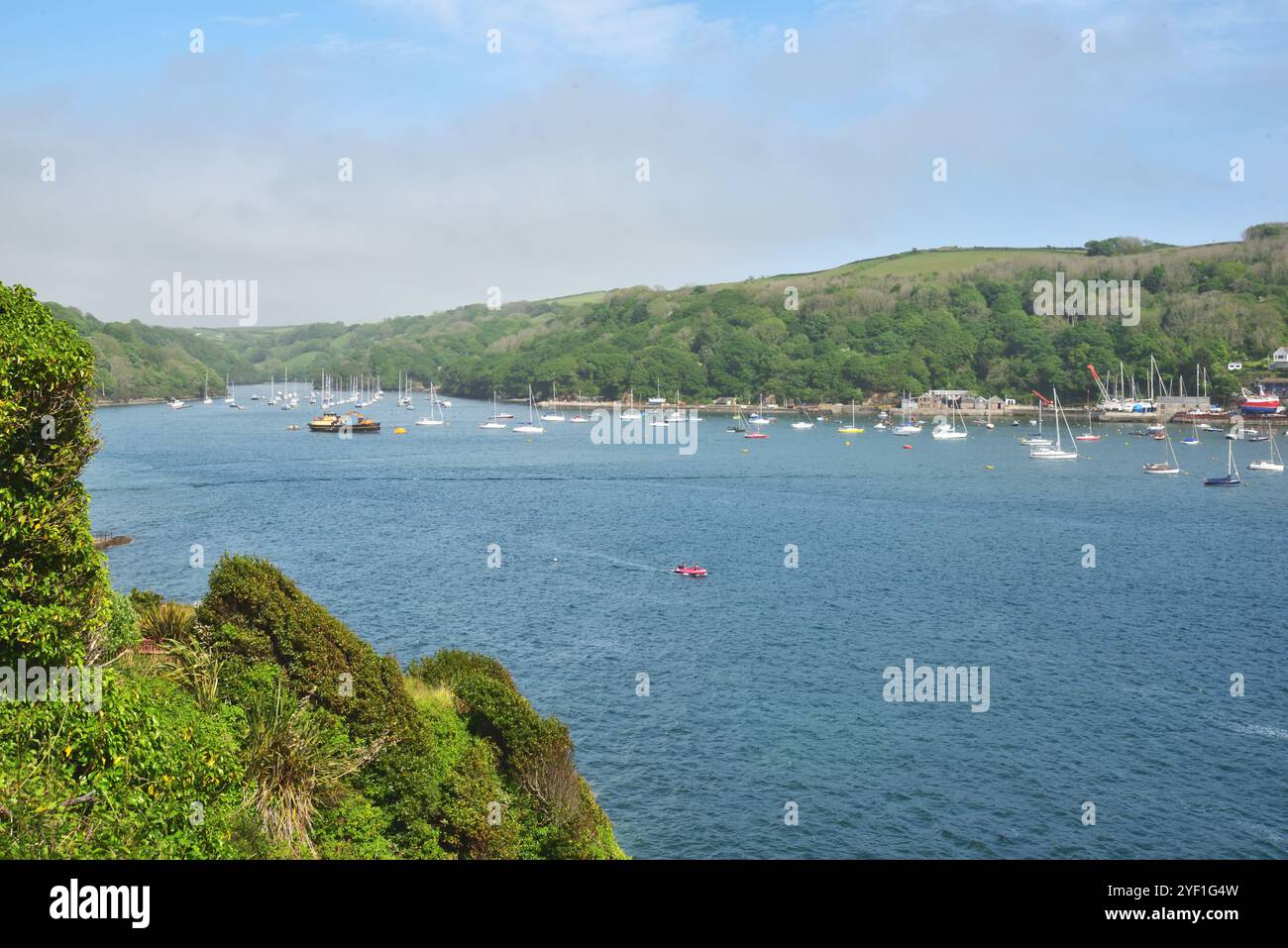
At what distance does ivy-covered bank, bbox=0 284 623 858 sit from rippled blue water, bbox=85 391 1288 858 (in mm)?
5959

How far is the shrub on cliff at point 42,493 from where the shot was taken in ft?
50.0

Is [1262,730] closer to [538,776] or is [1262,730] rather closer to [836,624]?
[836,624]

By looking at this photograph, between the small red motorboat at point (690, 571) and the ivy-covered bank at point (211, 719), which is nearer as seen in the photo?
the ivy-covered bank at point (211, 719)

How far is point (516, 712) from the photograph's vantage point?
29047 mm

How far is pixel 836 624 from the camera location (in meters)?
54.8

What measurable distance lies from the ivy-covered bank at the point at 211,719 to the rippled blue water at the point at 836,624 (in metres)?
5.96

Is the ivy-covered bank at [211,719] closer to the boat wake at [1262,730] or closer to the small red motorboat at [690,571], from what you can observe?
the boat wake at [1262,730]

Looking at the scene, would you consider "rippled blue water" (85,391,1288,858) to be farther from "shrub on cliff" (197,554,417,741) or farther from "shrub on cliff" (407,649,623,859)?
"shrub on cliff" (197,554,417,741)

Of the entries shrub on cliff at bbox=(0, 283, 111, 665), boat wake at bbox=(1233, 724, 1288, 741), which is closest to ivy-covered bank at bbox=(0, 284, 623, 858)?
shrub on cliff at bbox=(0, 283, 111, 665)

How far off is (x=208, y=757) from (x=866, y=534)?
234 ft

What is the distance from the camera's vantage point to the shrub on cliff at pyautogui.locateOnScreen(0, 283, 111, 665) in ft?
50.0

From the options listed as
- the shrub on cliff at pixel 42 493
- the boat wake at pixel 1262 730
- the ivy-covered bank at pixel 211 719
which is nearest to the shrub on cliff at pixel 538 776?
the ivy-covered bank at pixel 211 719

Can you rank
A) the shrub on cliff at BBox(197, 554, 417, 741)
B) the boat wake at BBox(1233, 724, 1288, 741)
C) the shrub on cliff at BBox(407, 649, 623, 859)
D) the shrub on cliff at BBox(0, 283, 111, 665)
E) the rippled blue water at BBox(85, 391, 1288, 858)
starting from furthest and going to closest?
the boat wake at BBox(1233, 724, 1288, 741) < the rippled blue water at BBox(85, 391, 1288, 858) < the shrub on cliff at BBox(407, 649, 623, 859) < the shrub on cliff at BBox(197, 554, 417, 741) < the shrub on cliff at BBox(0, 283, 111, 665)

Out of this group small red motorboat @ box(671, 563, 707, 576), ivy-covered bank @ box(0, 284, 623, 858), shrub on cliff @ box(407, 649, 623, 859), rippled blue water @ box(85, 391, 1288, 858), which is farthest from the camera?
A: small red motorboat @ box(671, 563, 707, 576)
